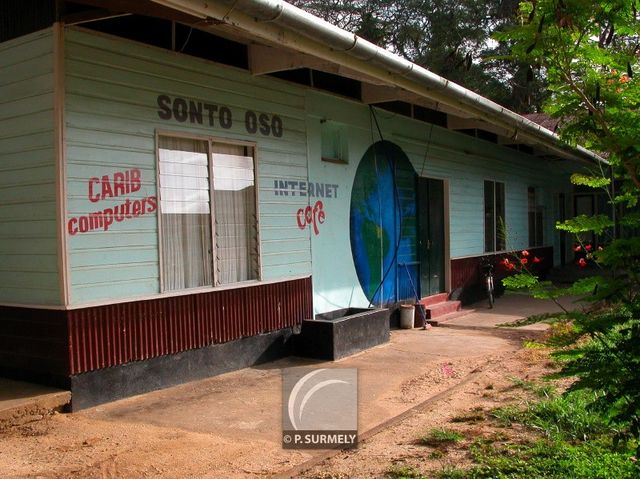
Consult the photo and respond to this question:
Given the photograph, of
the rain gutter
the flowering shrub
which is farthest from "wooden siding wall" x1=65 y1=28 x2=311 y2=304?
the flowering shrub

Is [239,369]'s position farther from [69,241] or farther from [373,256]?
[373,256]

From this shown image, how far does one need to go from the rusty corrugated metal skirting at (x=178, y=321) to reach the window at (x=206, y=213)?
0.75 ft

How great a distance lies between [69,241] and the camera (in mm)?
5379

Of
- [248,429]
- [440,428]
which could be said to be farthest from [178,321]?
[440,428]

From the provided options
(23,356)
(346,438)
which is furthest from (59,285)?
(346,438)

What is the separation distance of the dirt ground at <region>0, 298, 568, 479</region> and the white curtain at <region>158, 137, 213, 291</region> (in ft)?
3.90

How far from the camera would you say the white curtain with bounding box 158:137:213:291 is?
20.7 ft

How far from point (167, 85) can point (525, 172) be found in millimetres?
11999

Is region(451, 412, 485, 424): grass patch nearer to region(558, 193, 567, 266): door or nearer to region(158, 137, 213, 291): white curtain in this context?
region(158, 137, 213, 291): white curtain

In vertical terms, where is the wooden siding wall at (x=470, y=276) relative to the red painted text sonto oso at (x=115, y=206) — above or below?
below

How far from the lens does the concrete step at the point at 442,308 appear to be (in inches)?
427

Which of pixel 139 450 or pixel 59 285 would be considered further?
pixel 59 285

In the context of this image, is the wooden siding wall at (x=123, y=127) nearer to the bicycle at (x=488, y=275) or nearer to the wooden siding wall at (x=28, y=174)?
the wooden siding wall at (x=28, y=174)

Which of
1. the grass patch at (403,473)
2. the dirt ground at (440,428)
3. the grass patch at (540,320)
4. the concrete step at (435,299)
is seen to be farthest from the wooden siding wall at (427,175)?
the grass patch at (540,320)
